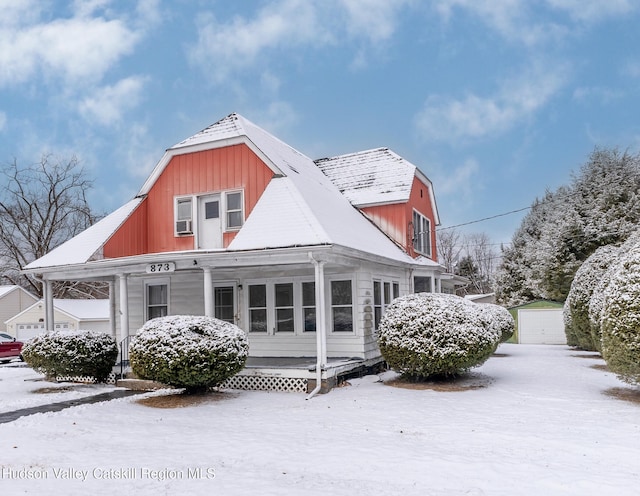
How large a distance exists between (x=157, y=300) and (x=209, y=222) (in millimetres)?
2887

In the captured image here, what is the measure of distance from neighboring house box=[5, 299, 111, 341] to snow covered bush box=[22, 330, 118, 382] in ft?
55.1

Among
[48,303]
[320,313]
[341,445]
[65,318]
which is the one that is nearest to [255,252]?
[320,313]

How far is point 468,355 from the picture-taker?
37.4ft

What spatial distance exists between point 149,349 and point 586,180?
1023 inches

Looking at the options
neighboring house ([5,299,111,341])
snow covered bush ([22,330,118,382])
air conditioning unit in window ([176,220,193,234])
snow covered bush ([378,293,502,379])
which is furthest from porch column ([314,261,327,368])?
neighboring house ([5,299,111,341])

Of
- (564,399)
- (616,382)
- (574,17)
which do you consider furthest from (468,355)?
(574,17)

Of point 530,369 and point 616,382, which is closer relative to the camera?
point 616,382

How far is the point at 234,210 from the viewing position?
47.8 ft

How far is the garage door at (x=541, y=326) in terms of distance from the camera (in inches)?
1013

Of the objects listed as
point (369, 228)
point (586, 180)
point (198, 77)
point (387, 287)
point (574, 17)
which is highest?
point (198, 77)

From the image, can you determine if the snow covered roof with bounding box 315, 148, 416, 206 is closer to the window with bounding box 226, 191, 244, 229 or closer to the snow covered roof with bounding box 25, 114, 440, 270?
the snow covered roof with bounding box 25, 114, 440, 270

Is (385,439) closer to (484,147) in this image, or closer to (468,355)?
(468,355)

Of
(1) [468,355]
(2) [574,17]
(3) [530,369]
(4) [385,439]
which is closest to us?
(4) [385,439]

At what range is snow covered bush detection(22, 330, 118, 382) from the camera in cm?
1291
